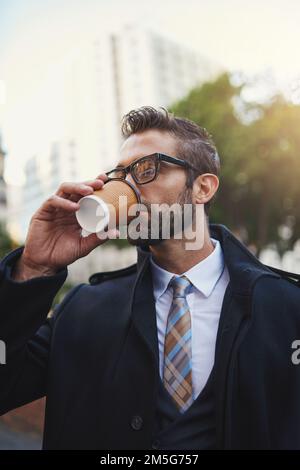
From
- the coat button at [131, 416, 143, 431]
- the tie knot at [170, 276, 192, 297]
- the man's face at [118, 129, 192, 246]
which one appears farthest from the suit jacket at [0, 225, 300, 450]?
the man's face at [118, 129, 192, 246]

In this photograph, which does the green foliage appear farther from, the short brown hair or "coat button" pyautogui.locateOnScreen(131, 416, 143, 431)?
"coat button" pyautogui.locateOnScreen(131, 416, 143, 431)

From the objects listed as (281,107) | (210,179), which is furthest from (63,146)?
(210,179)

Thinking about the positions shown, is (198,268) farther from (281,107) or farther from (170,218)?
(281,107)

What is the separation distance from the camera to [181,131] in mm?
2588

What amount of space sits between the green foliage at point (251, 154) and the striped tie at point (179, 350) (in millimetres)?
16196

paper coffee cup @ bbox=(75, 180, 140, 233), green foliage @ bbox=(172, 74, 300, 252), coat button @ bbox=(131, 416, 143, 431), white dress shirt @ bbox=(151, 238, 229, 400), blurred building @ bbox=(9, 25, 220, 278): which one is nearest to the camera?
paper coffee cup @ bbox=(75, 180, 140, 233)

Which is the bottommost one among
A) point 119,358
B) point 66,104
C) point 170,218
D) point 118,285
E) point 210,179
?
point 119,358

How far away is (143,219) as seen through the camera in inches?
86.3

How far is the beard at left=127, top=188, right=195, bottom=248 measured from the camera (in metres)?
2.21

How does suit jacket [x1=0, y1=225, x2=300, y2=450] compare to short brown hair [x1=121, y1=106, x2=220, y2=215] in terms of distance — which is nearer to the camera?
suit jacket [x1=0, y1=225, x2=300, y2=450]

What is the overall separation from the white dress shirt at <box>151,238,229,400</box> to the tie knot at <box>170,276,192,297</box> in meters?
0.02

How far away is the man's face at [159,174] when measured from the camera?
7.46ft
